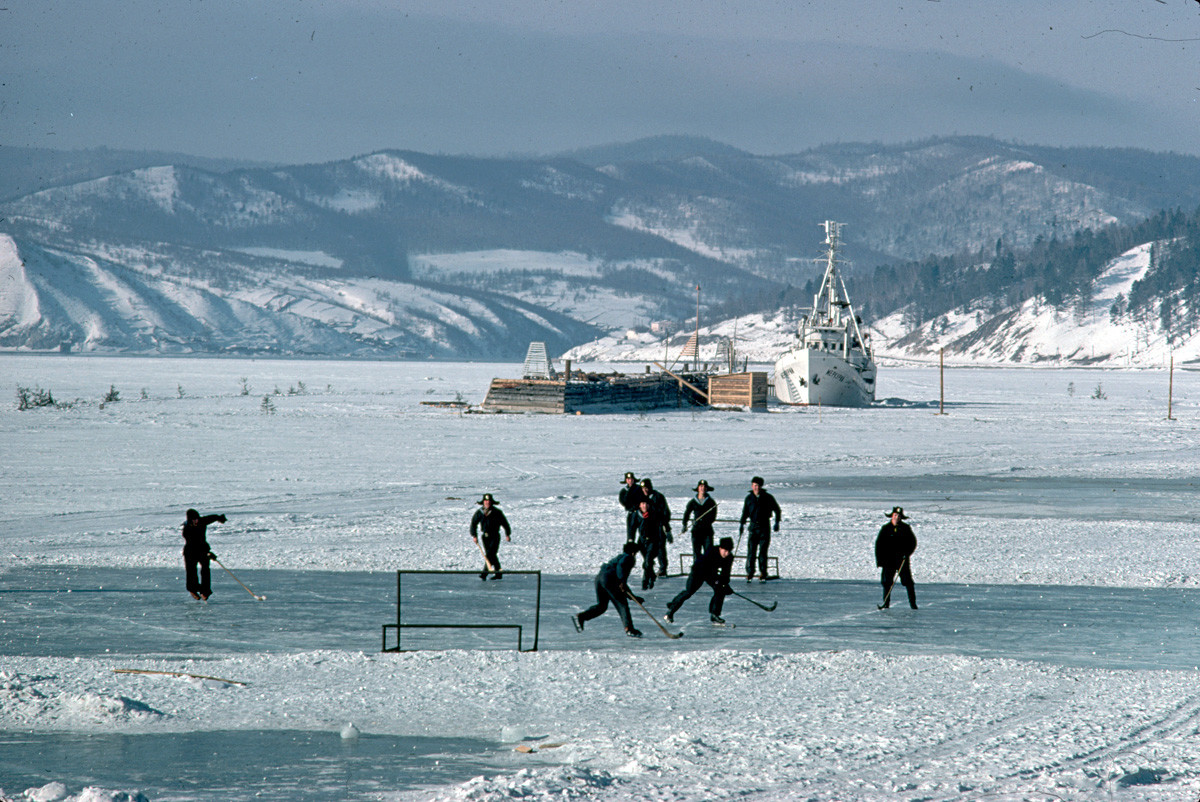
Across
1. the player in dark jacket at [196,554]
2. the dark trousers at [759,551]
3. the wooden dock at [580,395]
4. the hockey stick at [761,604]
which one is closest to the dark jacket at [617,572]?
the hockey stick at [761,604]

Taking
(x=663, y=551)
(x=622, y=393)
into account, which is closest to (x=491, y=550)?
(x=663, y=551)

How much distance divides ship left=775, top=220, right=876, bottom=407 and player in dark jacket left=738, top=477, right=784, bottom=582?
169 feet

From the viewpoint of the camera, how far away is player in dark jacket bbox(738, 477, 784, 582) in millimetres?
16188

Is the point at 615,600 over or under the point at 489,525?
under

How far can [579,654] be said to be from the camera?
12172 mm

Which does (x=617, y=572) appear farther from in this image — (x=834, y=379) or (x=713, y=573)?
(x=834, y=379)

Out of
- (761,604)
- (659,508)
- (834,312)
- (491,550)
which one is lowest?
(761,604)

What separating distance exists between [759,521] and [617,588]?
13.4 ft

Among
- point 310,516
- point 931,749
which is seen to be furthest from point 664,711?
point 310,516

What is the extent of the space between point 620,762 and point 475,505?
15.3 m

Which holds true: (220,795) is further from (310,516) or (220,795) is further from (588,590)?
(310,516)

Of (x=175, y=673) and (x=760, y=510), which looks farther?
(x=760, y=510)

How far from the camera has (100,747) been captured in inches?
361

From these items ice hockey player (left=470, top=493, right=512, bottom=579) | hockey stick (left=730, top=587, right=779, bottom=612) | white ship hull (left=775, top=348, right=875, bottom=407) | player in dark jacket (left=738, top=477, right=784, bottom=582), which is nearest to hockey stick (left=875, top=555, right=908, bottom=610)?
hockey stick (left=730, top=587, right=779, bottom=612)
